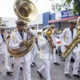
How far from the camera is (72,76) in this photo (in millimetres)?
7949

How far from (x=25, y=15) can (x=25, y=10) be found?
176 mm

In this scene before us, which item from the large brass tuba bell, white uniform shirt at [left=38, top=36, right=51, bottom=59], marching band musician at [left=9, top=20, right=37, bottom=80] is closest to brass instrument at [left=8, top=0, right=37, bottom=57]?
the large brass tuba bell

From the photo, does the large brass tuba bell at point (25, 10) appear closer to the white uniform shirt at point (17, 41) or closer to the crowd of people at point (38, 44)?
the crowd of people at point (38, 44)

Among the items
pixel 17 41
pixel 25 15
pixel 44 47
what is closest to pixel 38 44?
pixel 44 47

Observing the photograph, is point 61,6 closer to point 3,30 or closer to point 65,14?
point 65,14

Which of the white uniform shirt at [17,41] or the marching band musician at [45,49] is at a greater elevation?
the white uniform shirt at [17,41]

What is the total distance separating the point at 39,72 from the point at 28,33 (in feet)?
7.50

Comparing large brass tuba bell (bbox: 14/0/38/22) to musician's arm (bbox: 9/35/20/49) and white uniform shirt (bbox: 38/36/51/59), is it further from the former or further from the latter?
white uniform shirt (bbox: 38/36/51/59)

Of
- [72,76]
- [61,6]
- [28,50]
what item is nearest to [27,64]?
[28,50]

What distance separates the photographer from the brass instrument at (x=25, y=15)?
584 cm

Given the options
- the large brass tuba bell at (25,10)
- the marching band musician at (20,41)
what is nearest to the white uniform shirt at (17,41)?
the marching band musician at (20,41)

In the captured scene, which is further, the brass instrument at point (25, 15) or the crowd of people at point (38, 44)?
the crowd of people at point (38, 44)

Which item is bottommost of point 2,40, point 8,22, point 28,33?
point 8,22

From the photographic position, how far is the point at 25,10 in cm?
607
